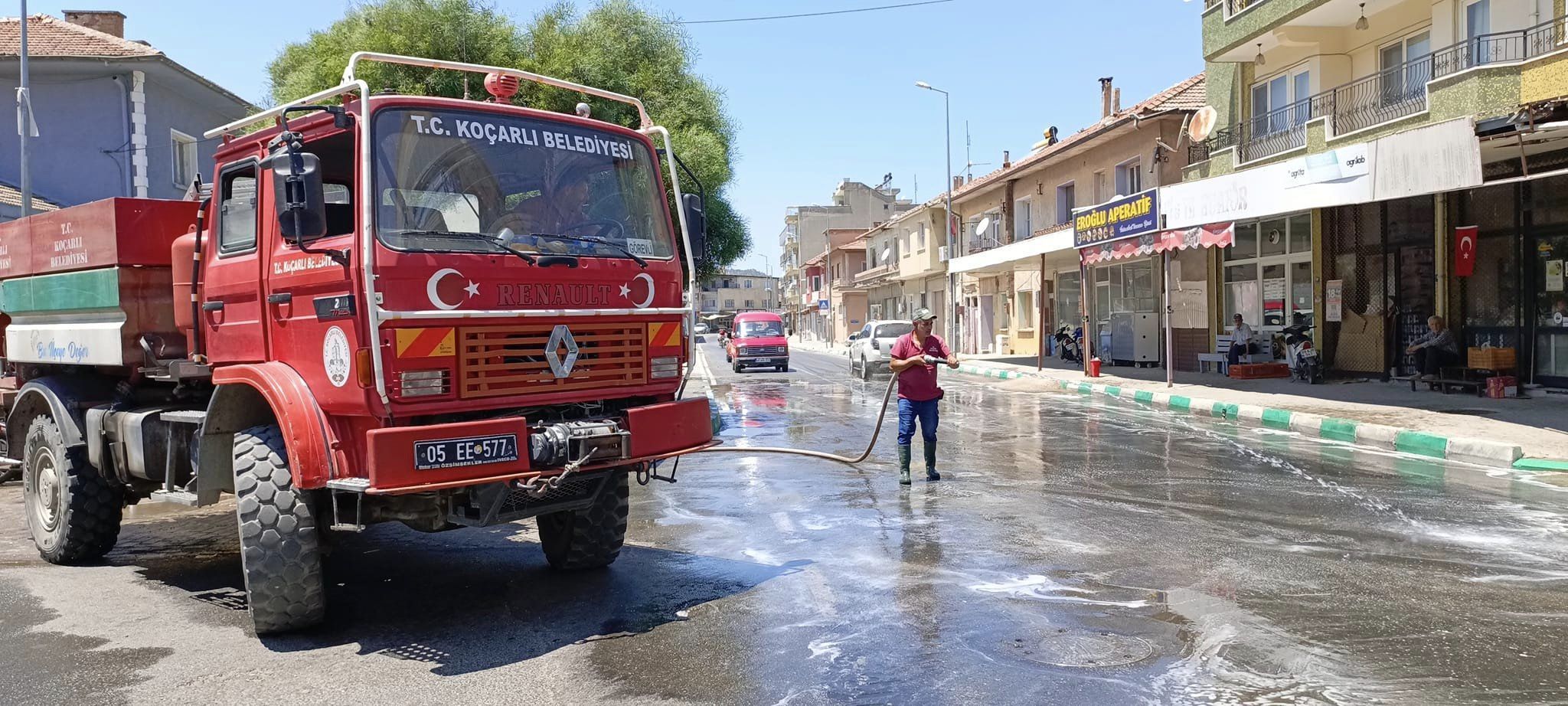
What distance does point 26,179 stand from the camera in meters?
17.8

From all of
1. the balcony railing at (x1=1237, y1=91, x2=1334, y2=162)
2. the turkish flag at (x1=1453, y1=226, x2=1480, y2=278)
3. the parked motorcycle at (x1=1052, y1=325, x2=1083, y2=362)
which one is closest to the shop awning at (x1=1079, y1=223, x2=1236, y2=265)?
the balcony railing at (x1=1237, y1=91, x2=1334, y2=162)

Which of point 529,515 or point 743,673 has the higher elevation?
point 529,515

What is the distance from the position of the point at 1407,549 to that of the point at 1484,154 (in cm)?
1149

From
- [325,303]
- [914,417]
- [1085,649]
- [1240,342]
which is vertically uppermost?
[325,303]

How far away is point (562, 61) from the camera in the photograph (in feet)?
70.5

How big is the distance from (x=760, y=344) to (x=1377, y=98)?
64.1 feet

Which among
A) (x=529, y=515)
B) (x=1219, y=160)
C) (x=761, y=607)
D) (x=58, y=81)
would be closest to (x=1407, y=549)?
(x=761, y=607)

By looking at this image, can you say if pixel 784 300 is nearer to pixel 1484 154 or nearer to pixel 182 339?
pixel 1484 154

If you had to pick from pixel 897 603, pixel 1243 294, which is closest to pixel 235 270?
pixel 897 603

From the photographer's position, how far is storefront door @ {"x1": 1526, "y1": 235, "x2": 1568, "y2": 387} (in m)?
15.7

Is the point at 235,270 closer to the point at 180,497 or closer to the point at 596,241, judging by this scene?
the point at 180,497

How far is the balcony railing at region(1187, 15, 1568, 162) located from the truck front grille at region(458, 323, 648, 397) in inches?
549

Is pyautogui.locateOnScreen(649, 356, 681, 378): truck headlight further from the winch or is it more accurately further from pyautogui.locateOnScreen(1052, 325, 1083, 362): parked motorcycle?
pyautogui.locateOnScreen(1052, 325, 1083, 362): parked motorcycle

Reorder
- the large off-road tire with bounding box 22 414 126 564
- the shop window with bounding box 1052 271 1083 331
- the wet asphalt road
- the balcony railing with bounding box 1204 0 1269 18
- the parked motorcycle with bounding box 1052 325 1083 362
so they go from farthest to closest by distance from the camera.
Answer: the shop window with bounding box 1052 271 1083 331
the parked motorcycle with bounding box 1052 325 1083 362
the balcony railing with bounding box 1204 0 1269 18
the large off-road tire with bounding box 22 414 126 564
the wet asphalt road
